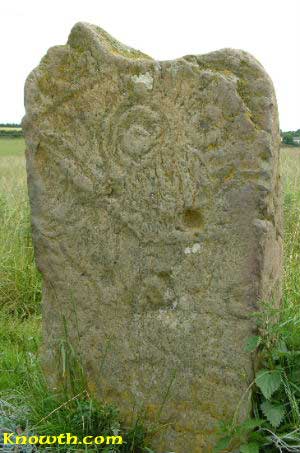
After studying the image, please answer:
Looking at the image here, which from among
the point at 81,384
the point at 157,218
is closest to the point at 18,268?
the point at 81,384

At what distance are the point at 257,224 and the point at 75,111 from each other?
96 centimetres

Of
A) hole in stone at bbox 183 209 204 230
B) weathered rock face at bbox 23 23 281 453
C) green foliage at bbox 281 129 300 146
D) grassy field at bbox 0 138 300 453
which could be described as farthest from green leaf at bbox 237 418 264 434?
green foliage at bbox 281 129 300 146

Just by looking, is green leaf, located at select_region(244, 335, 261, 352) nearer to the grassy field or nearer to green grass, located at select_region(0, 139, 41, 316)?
the grassy field

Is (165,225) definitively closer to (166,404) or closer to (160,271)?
(160,271)

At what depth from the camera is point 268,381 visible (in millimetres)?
2613

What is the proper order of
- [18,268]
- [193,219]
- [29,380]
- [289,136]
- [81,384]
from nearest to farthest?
[193,219] → [81,384] → [29,380] → [18,268] → [289,136]

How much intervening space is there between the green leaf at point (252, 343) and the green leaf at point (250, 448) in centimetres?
37

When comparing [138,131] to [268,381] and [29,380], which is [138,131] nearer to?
[268,381]

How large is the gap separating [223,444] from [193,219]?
89 cm

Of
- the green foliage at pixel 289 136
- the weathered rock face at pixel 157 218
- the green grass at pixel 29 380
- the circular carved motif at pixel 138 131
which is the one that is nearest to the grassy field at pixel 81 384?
the green grass at pixel 29 380

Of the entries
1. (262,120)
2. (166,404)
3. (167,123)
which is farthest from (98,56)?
(166,404)

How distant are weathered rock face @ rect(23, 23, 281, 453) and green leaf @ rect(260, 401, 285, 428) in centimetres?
12

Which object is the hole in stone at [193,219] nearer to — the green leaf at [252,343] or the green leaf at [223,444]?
the green leaf at [252,343]

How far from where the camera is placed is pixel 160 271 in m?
2.78
